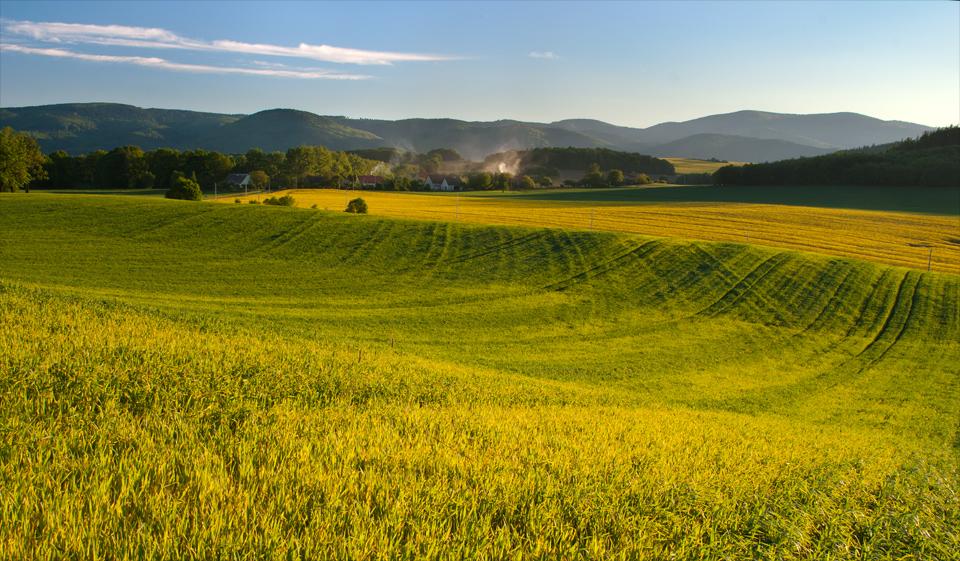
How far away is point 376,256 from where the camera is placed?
34.9 metres

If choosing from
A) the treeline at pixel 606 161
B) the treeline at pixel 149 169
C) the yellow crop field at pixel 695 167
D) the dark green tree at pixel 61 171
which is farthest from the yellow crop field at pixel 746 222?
the yellow crop field at pixel 695 167

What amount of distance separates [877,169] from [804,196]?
49.1 ft

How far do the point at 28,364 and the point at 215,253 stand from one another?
31.0m

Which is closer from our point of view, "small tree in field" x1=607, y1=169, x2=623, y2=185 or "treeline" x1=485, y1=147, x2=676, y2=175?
"small tree in field" x1=607, y1=169, x2=623, y2=185

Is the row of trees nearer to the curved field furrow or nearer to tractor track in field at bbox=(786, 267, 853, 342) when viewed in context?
the curved field furrow

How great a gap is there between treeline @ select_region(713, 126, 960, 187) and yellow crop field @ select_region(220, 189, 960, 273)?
2583 cm

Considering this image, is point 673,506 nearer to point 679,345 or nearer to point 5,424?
point 5,424

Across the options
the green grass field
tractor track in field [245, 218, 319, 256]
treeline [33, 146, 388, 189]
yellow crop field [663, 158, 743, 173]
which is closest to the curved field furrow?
tractor track in field [245, 218, 319, 256]

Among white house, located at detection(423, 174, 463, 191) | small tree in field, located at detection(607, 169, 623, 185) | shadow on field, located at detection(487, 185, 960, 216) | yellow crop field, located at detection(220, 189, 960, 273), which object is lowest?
yellow crop field, located at detection(220, 189, 960, 273)

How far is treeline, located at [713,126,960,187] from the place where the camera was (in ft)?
261

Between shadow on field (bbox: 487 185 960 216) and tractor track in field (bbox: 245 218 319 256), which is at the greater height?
shadow on field (bbox: 487 185 960 216)

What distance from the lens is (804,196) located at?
80875 mm

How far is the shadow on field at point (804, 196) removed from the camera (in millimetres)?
69688

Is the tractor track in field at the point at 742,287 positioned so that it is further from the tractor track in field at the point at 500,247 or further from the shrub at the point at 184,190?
the shrub at the point at 184,190
